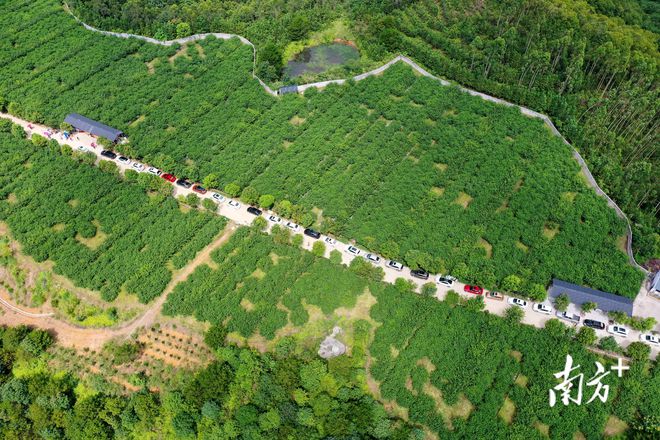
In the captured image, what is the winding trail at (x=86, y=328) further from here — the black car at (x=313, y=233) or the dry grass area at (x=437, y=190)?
the dry grass area at (x=437, y=190)

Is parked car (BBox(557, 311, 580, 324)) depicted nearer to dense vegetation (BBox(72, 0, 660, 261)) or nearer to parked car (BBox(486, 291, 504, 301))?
parked car (BBox(486, 291, 504, 301))

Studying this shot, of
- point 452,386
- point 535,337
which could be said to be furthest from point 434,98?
point 452,386

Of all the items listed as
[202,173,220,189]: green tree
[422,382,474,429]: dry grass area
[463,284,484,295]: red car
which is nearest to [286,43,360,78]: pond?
[202,173,220,189]: green tree

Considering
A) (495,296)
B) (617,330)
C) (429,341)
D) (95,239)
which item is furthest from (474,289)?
(95,239)

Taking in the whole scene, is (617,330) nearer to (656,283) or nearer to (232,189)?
(656,283)

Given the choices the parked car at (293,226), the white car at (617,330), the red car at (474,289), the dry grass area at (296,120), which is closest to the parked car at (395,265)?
the red car at (474,289)

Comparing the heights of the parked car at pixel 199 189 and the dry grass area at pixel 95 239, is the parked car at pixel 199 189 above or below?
above
